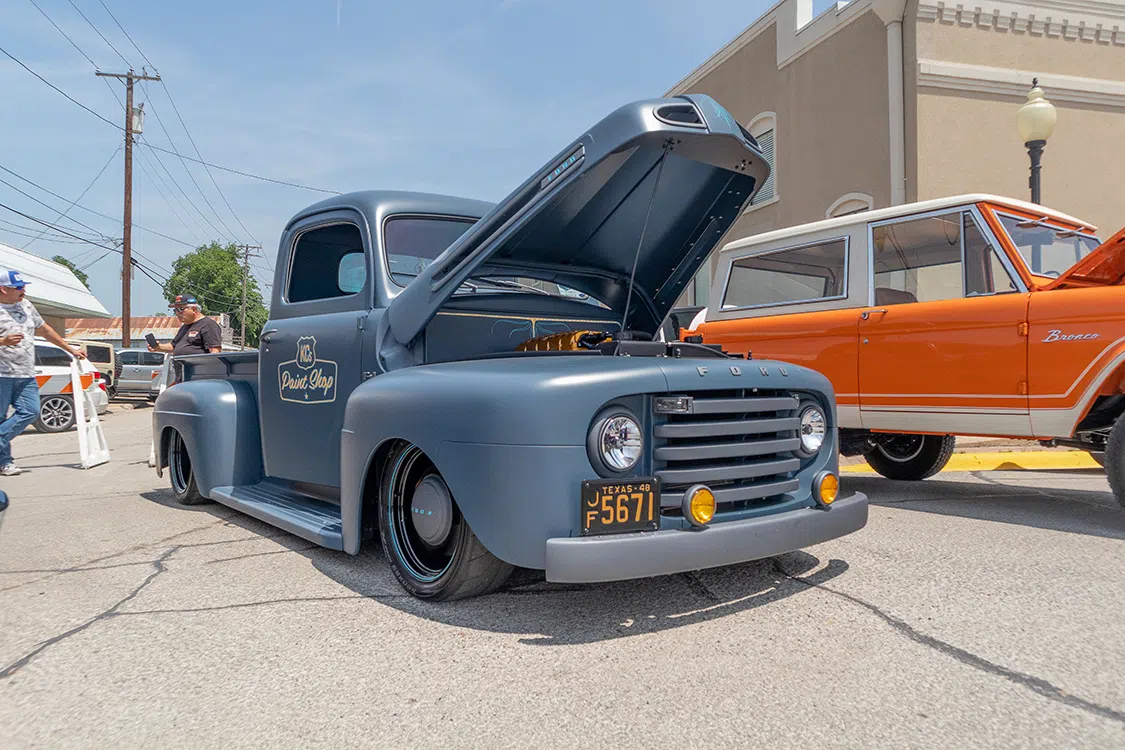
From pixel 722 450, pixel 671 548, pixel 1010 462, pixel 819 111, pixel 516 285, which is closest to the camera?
pixel 671 548

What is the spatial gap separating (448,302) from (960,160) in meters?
11.2

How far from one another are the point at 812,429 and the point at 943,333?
1989 mm

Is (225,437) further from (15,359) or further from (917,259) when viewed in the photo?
(917,259)

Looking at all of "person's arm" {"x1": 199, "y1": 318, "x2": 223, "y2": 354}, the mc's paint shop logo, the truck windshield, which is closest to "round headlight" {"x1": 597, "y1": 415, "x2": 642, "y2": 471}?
the mc's paint shop logo

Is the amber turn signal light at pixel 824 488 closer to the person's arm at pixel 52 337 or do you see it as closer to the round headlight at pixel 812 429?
the round headlight at pixel 812 429

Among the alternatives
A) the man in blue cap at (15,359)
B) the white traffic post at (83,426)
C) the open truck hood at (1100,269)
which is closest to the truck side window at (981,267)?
the open truck hood at (1100,269)

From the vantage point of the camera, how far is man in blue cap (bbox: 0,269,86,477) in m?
7.02

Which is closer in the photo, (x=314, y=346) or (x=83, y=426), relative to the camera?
(x=314, y=346)

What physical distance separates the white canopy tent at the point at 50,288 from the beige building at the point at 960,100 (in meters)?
21.7

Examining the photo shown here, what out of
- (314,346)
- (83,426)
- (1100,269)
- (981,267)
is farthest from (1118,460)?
(83,426)

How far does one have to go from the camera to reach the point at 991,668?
7.85 ft

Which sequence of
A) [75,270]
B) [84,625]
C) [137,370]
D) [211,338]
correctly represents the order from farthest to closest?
[75,270] < [137,370] < [211,338] < [84,625]

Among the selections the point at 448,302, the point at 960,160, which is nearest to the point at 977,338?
the point at 448,302

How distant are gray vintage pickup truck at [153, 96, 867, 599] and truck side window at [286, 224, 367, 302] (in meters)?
0.01
